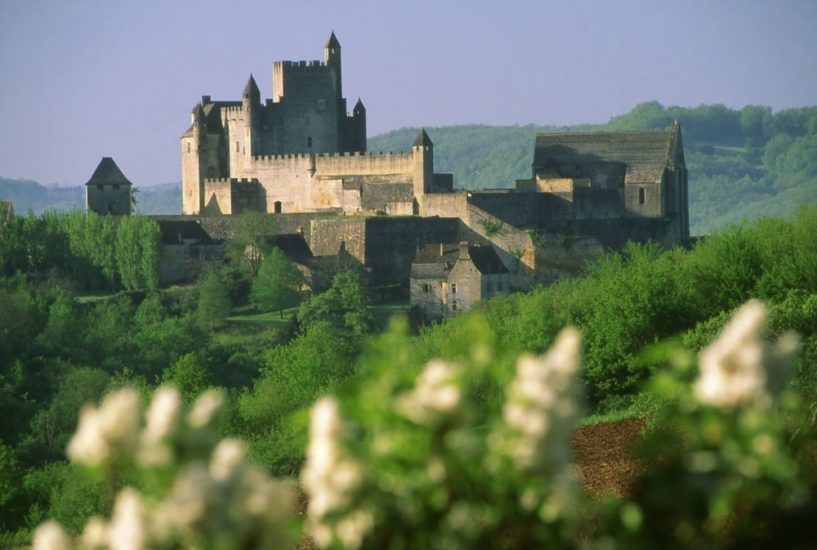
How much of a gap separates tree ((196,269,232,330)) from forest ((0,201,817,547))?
0.08 m

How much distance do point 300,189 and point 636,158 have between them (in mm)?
12003

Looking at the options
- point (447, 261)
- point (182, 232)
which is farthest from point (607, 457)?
point (182, 232)

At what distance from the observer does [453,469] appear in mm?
7293

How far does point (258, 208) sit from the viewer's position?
69.8 metres

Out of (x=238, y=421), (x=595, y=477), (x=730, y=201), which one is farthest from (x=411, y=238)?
(x=730, y=201)

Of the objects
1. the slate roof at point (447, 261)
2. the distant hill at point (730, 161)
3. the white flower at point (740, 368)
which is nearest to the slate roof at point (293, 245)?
the slate roof at point (447, 261)

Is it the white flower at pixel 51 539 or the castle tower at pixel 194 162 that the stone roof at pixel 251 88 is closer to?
the castle tower at pixel 194 162

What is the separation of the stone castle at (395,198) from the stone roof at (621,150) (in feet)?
0.22

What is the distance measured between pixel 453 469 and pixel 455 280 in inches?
2050

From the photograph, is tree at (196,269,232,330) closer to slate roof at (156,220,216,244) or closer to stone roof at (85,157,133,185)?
slate roof at (156,220,216,244)

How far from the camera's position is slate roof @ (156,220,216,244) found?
211ft

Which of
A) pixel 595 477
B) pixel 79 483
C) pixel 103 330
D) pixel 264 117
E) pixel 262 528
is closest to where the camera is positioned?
pixel 262 528

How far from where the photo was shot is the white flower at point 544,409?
6891mm

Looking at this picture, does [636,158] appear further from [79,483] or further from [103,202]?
[79,483]
